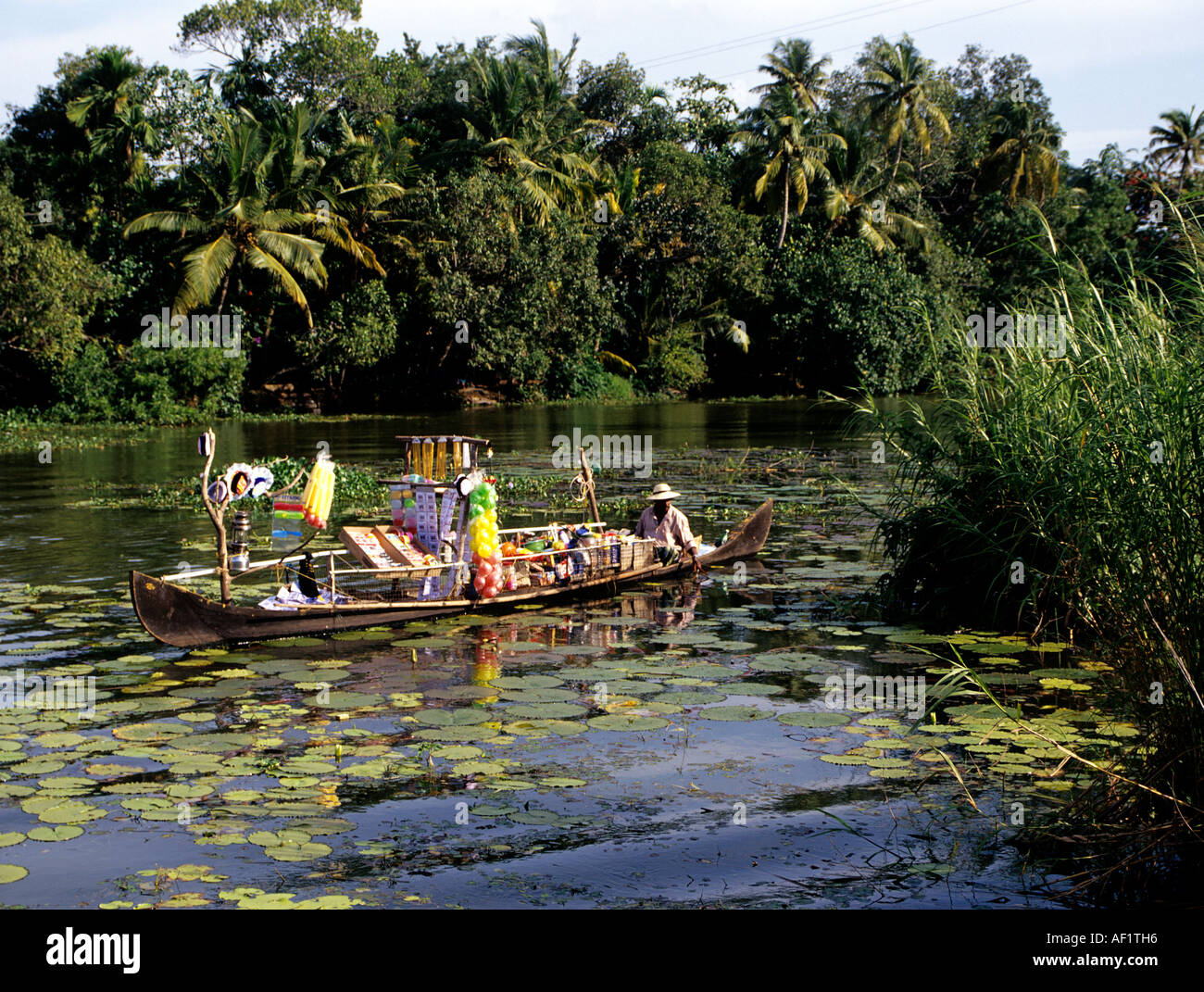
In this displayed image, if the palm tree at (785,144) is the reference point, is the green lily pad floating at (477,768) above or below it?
below

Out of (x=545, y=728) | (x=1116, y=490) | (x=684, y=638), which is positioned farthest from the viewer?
(x=684, y=638)

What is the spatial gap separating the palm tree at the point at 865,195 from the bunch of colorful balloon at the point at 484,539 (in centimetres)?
4194

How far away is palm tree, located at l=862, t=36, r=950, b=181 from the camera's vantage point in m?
50.4

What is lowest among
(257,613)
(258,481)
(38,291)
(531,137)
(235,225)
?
(257,613)

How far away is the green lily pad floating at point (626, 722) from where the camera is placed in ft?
28.4

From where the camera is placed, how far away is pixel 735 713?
9.05m

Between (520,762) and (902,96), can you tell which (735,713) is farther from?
(902,96)

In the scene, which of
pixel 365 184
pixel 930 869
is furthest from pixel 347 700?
pixel 365 184

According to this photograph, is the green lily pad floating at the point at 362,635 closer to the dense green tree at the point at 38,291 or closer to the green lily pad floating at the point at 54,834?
the green lily pad floating at the point at 54,834

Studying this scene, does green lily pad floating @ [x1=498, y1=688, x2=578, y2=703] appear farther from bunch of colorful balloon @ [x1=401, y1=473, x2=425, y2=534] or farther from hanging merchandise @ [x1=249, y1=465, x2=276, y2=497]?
bunch of colorful balloon @ [x1=401, y1=473, x2=425, y2=534]

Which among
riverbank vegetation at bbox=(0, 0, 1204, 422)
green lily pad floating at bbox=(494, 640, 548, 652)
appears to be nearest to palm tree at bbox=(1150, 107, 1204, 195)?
riverbank vegetation at bbox=(0, 0, 1204, 422)

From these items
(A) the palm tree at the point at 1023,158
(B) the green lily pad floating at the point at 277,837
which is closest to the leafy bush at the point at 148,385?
(B) the green lily pad floating at the point at 277,837

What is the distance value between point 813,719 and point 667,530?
19.4ft

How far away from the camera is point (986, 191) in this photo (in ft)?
196
